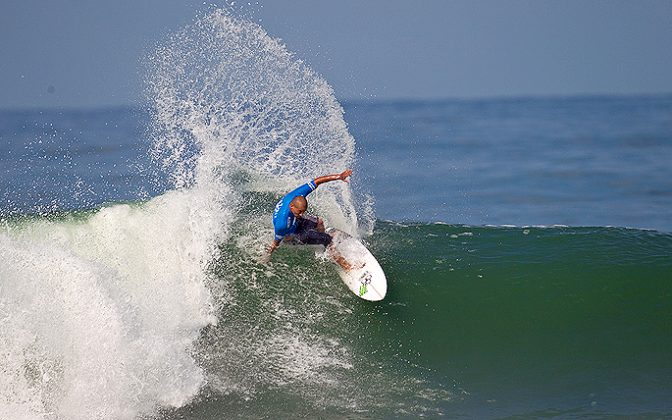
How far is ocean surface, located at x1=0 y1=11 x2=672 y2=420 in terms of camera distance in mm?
7910

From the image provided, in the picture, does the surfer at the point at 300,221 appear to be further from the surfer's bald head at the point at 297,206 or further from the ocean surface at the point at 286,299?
the ocean surface at the point at 286,299

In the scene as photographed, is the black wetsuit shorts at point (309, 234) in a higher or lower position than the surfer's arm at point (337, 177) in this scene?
lower

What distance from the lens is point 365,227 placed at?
12.2 metres

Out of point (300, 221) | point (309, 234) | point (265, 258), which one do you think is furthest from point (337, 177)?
point (265, 258)

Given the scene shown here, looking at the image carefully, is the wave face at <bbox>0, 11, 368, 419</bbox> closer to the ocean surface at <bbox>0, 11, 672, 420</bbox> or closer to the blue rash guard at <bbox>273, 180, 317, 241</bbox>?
the ocean surface at <bbox>0, 11, 672, 420</bbox>

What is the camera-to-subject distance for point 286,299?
389 inches

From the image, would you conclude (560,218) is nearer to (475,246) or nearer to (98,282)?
(475,246)

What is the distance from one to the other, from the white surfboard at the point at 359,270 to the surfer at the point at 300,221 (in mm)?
81

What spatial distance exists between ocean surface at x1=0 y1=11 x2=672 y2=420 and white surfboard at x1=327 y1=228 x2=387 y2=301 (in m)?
0.15

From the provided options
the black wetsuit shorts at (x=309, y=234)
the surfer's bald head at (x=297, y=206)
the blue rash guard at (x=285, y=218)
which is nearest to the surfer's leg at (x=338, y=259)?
the black wetsuit shorts at (x=309, y=234)

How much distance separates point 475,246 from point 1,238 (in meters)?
6.36

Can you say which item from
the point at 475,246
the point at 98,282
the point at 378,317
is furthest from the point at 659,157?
the point at 98,282

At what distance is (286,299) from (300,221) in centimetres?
96

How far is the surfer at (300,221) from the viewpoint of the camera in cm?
957
